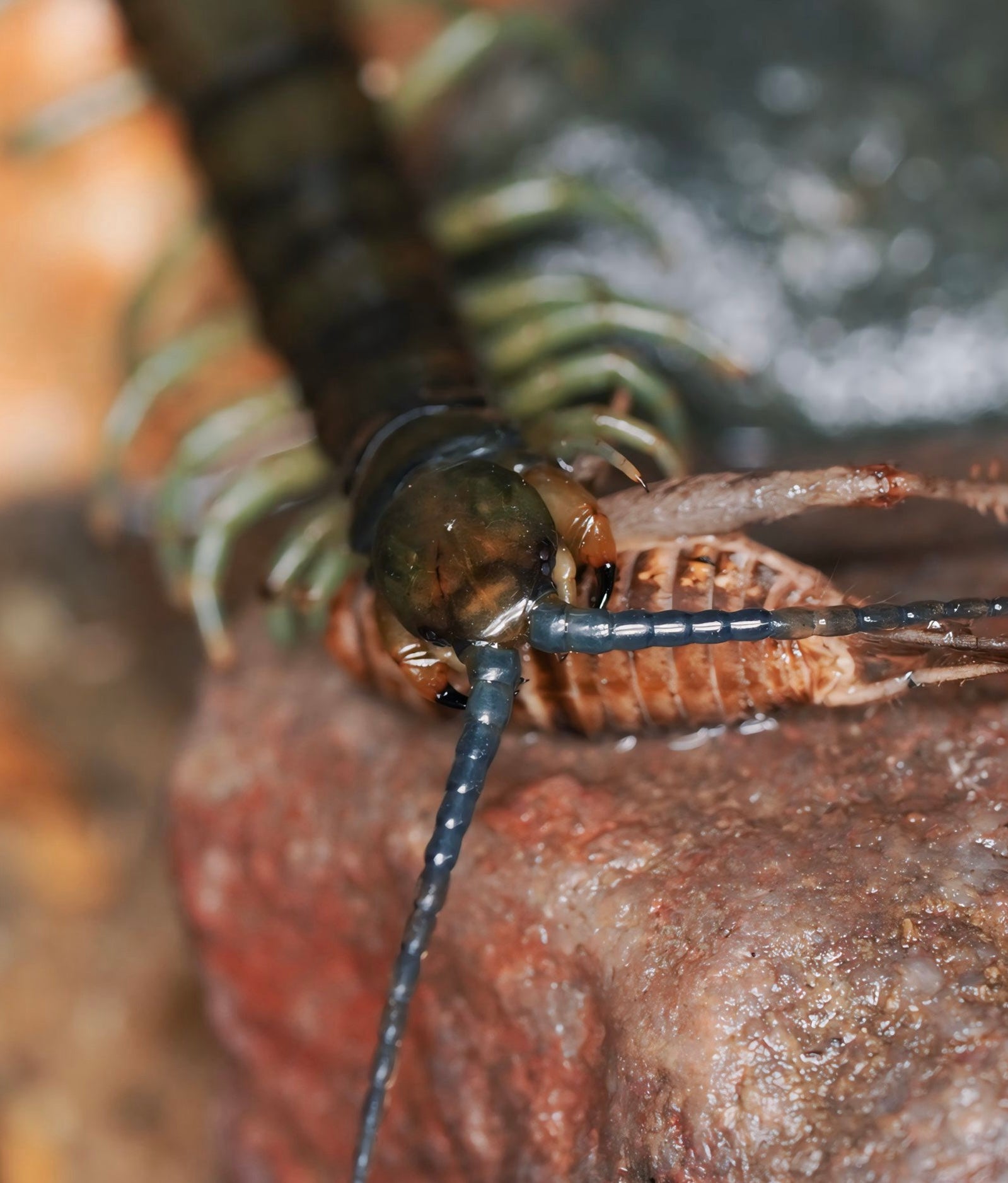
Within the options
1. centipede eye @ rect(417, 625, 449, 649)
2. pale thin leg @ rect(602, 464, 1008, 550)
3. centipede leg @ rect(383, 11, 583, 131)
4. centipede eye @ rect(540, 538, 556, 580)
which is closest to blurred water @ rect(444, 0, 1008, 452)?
centipede leg @ rect(383, 11, 583, 131)

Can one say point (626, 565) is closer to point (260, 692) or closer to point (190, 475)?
point (260, 692)

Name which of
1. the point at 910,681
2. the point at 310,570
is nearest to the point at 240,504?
the point at 310,570

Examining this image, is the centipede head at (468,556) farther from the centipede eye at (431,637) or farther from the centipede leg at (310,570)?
the centipede leg at (310,570)

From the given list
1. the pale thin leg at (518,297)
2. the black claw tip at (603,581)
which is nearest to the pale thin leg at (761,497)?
the black claw tip at (603,581)

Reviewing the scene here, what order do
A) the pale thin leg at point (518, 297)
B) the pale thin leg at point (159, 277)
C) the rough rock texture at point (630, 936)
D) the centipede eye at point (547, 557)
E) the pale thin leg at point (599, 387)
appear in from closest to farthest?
1. the rough rock texture at point (630, 936)
2. the centipede eye at point (547, 557)
3. the pale thin leg at point (599, 387)
4. the pale thin leg at point (518, 297)
5. the pale thin leg at point (159, 277)

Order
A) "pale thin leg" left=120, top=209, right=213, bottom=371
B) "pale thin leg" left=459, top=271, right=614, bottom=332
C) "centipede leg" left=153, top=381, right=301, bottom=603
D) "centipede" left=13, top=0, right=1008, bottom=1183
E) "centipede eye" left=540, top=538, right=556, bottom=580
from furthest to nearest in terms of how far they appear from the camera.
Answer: "pale thin leg" left=120, top=209, right=213, bottom=371, "pale thin leg" left=459, top=271, right=614, bottom=332, "centipede leg" left=153, top=381, right=301, bottom=603, "centipede eye" left=540, top=538, right=556, bottom=580, "centipede" left=13, top=0, right=1008, bottom=1183

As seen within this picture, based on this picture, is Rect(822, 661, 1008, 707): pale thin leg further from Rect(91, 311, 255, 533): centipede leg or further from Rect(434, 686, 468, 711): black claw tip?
Rect(91, 311, 255, 533): centipede leg

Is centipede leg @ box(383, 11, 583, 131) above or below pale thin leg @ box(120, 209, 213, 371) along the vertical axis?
above
